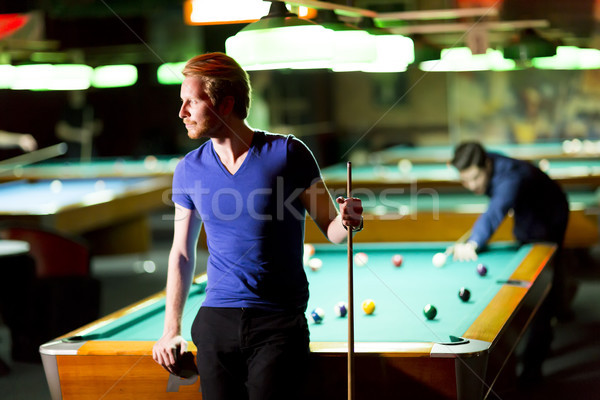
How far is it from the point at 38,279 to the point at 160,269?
8.87 feet

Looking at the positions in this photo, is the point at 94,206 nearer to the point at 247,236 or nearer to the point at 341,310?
the point at 341,310

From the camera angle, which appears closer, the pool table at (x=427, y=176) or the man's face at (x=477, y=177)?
the man's face at (x=477, y=177)

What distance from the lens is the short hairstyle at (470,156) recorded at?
427cm

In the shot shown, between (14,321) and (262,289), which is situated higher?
(262,289)

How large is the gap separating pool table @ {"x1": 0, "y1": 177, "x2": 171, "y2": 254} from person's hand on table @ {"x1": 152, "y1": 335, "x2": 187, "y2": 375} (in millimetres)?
3156

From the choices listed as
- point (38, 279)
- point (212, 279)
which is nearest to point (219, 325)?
point (212, 279)

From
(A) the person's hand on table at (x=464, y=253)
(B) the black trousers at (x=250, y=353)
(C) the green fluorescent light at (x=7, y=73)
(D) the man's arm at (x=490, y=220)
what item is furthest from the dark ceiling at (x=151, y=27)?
(B) the black trousers at (x=250, y=353)

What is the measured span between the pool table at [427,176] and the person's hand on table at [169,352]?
14.3 feet

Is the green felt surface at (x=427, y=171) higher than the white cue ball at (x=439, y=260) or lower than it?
higher

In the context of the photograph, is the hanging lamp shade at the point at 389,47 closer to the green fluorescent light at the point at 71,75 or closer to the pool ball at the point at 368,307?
the pool ball at the point at 368,307

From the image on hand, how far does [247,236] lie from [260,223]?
0.05 meters

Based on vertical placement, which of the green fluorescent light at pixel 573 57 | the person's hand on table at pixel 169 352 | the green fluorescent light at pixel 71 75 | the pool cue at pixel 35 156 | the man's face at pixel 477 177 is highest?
the green fluorescent light at pixel 573 57

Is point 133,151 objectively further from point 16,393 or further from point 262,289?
point 262,289

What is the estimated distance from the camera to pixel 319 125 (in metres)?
12.1
